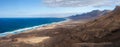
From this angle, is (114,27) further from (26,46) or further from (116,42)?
(26,46)

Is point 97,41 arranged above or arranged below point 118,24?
below

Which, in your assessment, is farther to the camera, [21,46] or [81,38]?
[21,46]

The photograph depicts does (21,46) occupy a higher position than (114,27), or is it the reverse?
(114,27)

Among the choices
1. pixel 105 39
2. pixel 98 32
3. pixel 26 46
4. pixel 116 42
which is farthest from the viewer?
pixel 26 46

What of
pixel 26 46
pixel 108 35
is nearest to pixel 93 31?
pixel 108 35

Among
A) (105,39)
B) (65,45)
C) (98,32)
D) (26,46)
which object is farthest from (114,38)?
(26,46)

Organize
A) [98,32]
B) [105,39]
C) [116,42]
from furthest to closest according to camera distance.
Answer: [98,32] < [105,39] < [116,42]

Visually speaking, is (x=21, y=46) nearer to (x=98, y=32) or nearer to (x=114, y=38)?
(x=98, y=32)

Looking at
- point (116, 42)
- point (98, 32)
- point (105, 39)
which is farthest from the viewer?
point (98, 32)

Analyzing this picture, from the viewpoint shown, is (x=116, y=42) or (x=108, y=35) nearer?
(x=116, y=42)
